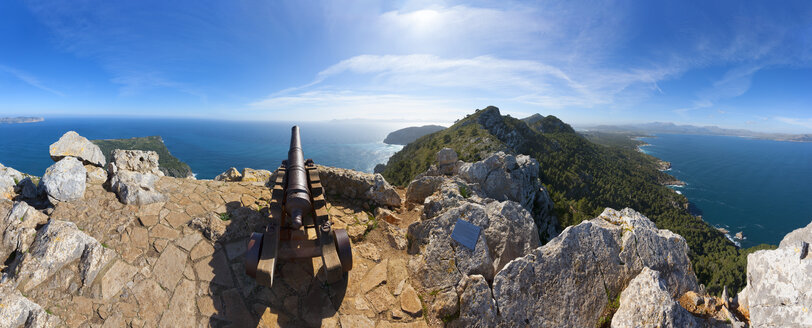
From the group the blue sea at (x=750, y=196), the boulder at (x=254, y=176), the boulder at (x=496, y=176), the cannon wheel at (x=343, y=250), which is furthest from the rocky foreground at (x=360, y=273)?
the blue sea at (x=750, y=196)

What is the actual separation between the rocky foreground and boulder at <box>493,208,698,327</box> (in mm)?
20

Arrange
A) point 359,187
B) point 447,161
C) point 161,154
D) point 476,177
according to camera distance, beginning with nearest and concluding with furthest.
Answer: point 359,187 → point 476,177 → point 447,161 → point 161,154

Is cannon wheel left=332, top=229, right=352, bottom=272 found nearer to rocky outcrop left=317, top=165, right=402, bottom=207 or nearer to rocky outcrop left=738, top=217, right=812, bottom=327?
rocky outcrop left=317, top=165, right=402, bottom=207

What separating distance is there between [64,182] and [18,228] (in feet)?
4.95

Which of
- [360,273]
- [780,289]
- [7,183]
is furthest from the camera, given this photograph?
[7,183]

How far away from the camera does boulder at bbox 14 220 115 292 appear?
15.0 feet

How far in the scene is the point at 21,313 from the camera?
4.12 metres

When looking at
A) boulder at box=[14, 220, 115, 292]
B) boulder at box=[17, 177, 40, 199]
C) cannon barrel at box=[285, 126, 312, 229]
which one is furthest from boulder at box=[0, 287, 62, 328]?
cannon barrel at box=[285, 126, 312, 229]

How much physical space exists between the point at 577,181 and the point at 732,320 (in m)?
74.5

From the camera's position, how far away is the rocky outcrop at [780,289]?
3271 mm

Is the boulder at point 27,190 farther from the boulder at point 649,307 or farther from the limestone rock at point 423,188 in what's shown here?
the boulder at point 649,307

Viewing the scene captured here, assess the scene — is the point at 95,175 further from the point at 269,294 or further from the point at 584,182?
the point at 584,182

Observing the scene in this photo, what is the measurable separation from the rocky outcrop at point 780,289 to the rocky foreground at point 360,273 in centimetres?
1

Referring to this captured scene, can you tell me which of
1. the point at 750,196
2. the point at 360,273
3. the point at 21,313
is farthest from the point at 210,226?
the point at 750,196
